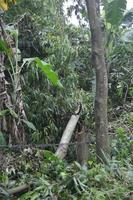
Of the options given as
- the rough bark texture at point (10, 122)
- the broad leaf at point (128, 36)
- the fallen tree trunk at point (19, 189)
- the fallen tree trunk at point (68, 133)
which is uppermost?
the broad leaf at point (128, 36)

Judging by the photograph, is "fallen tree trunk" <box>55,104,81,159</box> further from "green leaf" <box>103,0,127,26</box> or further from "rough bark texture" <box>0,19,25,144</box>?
"green leaf" <box>103,0,127,26</box>

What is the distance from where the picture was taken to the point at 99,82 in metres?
4.50

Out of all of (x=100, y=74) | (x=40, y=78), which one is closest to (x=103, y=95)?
(x=100, y=74)

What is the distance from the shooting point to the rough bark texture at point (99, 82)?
Result: 4430mm

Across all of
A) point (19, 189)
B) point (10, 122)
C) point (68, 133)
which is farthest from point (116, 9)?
point (19, 189)

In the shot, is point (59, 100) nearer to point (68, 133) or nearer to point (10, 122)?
point (68, 133)

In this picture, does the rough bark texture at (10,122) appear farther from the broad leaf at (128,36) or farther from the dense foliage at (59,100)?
the broad leaf at (128,36)

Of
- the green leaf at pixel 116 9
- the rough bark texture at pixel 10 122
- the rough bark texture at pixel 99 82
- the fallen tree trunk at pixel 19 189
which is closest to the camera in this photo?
the fallen tree trunk at pixel 19 189

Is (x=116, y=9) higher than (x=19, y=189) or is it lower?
higher

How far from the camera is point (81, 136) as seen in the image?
470cm

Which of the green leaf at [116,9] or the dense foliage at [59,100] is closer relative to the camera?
the dense foliage at [59,100]

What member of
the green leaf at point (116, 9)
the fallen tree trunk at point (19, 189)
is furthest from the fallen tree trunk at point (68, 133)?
the green leaf at point (116, 9)

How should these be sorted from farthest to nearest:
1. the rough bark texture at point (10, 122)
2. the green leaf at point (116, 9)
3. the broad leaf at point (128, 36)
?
1. the broad leaf at point (128, 36)
2. the green leaf at point (116, 9)
3. the rough bark texture at point (10, 122)

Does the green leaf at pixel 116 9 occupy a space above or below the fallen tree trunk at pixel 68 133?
above
